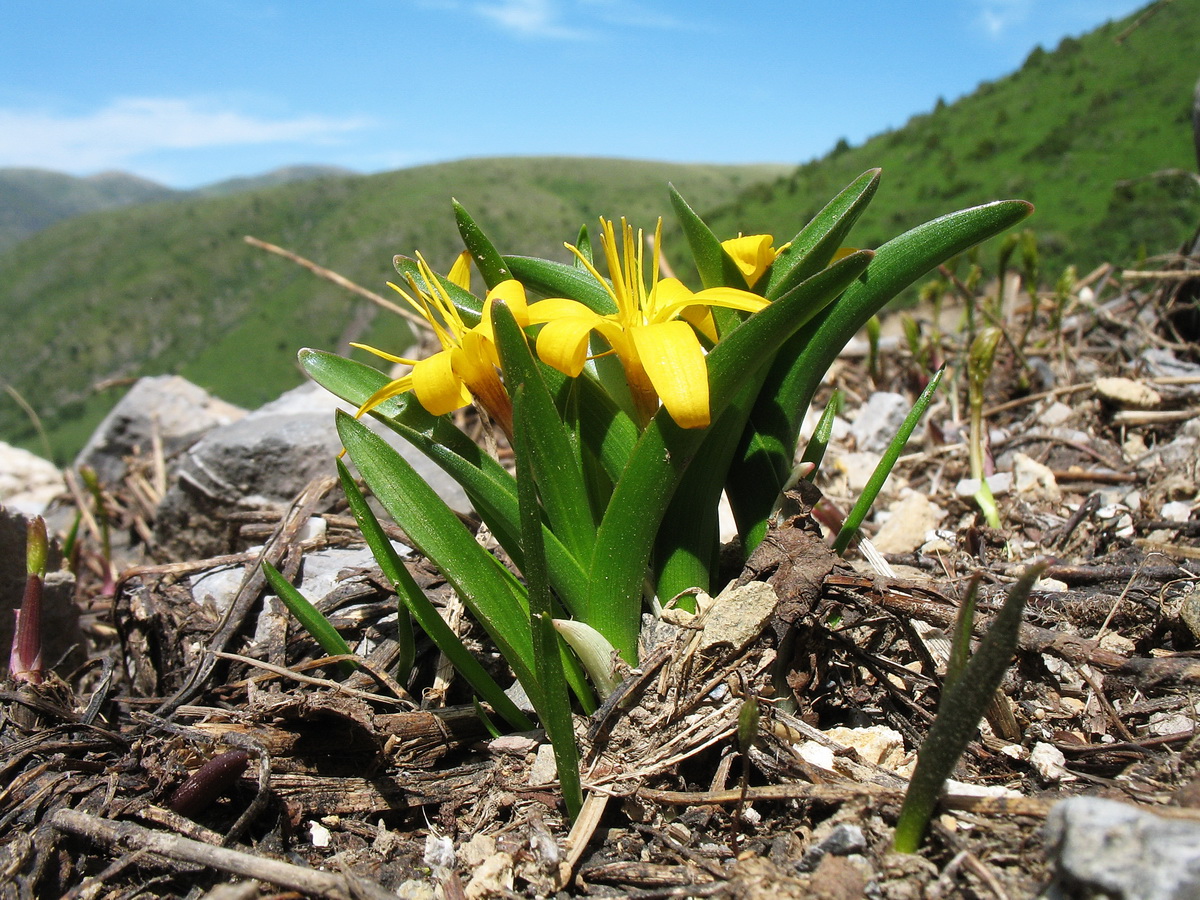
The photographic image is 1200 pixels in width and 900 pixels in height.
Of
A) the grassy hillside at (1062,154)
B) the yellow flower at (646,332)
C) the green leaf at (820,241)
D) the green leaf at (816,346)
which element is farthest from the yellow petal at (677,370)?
the grassy hillside at (1062,154)

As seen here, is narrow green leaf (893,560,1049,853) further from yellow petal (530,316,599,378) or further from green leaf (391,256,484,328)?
green leaf (391,256,484,328)

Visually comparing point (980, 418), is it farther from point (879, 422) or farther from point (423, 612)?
point (423, 612)

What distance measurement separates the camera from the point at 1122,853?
2.89 feet

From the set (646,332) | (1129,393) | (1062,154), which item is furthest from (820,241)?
(1062,154)

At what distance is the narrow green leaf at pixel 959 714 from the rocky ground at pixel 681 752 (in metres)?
0.06

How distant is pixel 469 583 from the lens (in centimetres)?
154

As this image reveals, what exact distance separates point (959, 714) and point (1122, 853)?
23 centimetres

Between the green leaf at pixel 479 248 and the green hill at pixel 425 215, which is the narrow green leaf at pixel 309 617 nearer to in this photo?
the green leaf at pixel 479 248

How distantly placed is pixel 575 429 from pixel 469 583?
41 centimetres

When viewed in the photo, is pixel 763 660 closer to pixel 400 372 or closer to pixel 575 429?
pixel 575 429

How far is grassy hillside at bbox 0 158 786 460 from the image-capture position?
122 metres

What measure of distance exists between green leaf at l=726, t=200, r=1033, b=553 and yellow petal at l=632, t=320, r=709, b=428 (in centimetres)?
44

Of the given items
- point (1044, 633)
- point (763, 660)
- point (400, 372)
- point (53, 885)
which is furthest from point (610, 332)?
point (400, 372)

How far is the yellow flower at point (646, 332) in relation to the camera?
4.02 ft
